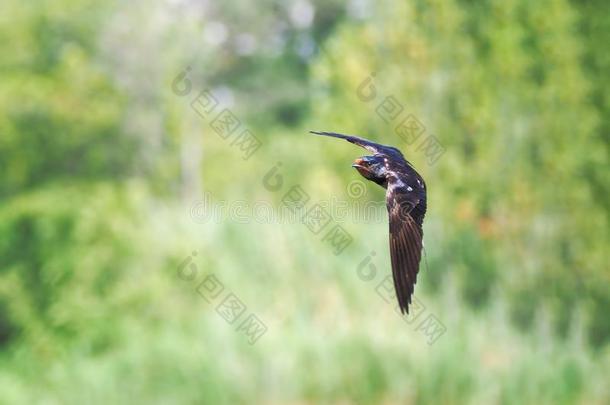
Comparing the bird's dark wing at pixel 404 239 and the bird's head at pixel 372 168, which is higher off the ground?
the bird's head at pixel 372 168

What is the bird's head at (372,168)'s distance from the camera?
4082 mm

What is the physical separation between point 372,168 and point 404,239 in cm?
34

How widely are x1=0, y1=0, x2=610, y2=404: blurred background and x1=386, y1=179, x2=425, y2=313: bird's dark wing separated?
193 inches

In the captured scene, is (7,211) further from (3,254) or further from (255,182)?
(255,182)

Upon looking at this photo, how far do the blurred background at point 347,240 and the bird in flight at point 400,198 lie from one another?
4940mm

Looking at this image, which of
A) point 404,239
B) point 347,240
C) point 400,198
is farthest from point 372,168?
point 347,240

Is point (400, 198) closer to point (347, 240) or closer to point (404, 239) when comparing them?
point (404, 239)

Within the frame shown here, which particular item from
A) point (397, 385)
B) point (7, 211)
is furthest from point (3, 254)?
point (397, 385)

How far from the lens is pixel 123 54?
86.5 feet

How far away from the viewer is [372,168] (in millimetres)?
4117

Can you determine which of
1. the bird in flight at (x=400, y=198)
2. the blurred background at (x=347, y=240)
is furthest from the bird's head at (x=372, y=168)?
the blurred background at (x=347, y=240)

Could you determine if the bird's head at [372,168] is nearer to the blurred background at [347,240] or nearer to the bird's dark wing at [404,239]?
the bird's dark wing at [404,239]

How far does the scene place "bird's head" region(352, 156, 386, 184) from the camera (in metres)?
4.08

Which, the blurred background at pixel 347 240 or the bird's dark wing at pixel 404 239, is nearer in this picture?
the bird's dark wing at pixel 404 239
